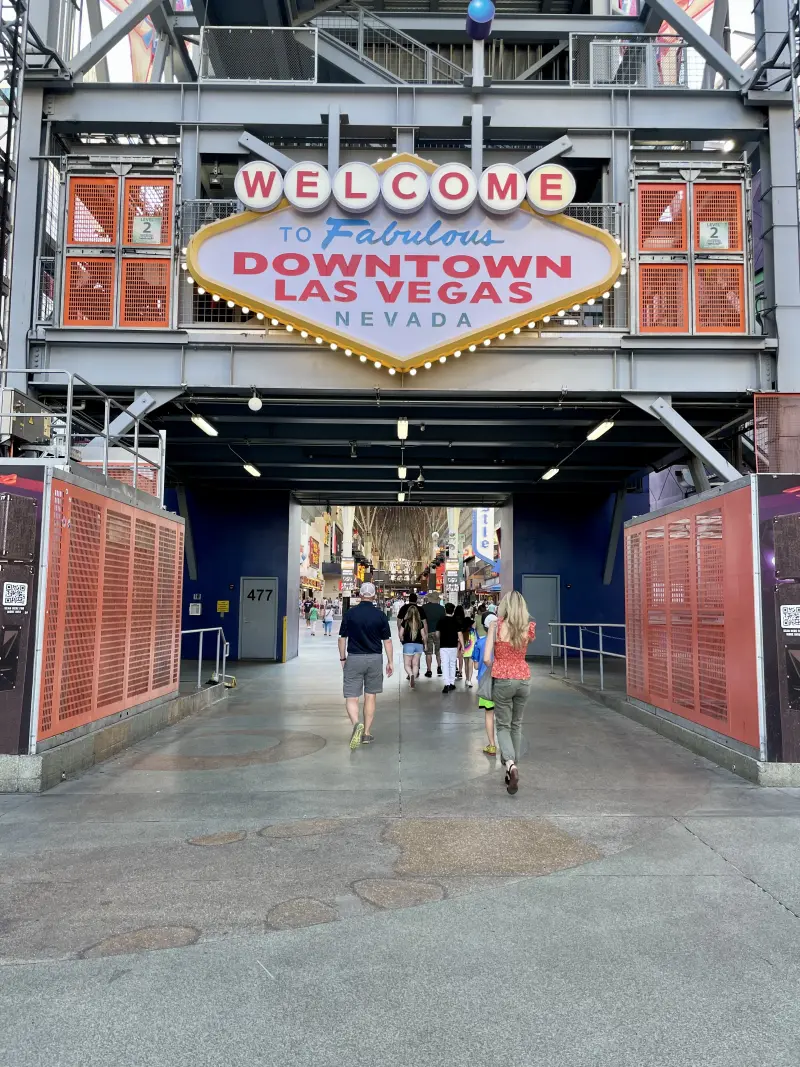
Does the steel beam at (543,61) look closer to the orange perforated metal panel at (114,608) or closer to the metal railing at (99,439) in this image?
the metal railing at (99,439)

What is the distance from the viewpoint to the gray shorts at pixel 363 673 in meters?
9.12

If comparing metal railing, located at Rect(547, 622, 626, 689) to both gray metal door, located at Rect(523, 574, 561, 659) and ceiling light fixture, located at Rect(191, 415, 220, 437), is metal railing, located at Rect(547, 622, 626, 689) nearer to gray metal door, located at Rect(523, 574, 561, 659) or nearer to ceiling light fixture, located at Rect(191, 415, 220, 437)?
gray metal door, located at Rect(523, 574, 561, 659)

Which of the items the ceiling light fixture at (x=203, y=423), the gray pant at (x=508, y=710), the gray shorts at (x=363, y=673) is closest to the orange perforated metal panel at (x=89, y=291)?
the ceiling light fixture at (x=203, y=423)

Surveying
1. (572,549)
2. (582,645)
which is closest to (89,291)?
(582,645)

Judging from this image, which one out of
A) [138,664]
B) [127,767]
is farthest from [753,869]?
[138,664]

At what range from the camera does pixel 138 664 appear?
10.2m

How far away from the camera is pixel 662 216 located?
12273 mm

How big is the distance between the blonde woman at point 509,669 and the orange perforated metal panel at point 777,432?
19.3ft

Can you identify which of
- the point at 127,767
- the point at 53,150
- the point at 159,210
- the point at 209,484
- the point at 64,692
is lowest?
the point at 127,767

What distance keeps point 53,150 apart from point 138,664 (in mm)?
8729

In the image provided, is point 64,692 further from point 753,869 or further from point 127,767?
point 753,869

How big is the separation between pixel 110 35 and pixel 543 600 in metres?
17.1

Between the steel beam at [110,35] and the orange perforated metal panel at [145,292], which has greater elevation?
the steel beam at [110,35]

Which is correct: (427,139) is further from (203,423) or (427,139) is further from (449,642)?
(449,642)
